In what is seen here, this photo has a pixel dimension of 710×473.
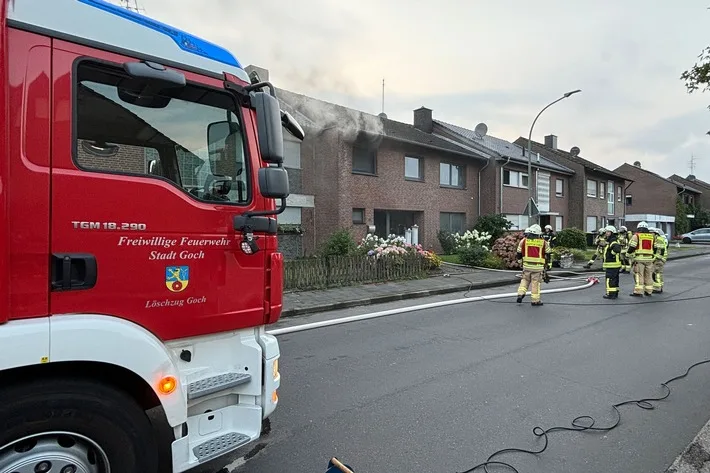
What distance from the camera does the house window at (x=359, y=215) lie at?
18141 millimetres

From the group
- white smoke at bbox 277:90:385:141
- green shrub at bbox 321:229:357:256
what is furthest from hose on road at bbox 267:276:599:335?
white smoke at bbox 277:90:385:141

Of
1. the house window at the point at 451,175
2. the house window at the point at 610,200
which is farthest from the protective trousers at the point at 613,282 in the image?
the house window at the point at 610,200

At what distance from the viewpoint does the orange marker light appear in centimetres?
223

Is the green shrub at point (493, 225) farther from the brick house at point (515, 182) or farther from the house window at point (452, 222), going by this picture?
the brick house at point (515, 182)

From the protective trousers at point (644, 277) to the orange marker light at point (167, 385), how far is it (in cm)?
1115

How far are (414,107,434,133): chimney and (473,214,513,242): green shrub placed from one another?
7294 millimetres

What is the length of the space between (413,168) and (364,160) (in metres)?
2.92

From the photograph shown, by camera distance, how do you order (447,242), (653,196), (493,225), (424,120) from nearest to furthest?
(447,242) < (493,225) < (424,120) < (653,196)

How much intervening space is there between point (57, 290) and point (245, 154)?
1.19 metres

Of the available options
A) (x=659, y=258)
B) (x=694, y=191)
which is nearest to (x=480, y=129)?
(x=659, y=258)

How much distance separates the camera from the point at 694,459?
2.89 metres

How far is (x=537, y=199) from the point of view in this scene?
91.4 ft

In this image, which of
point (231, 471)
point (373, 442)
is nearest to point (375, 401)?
point (373, 442)

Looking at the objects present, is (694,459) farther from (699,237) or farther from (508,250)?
(699,237)
